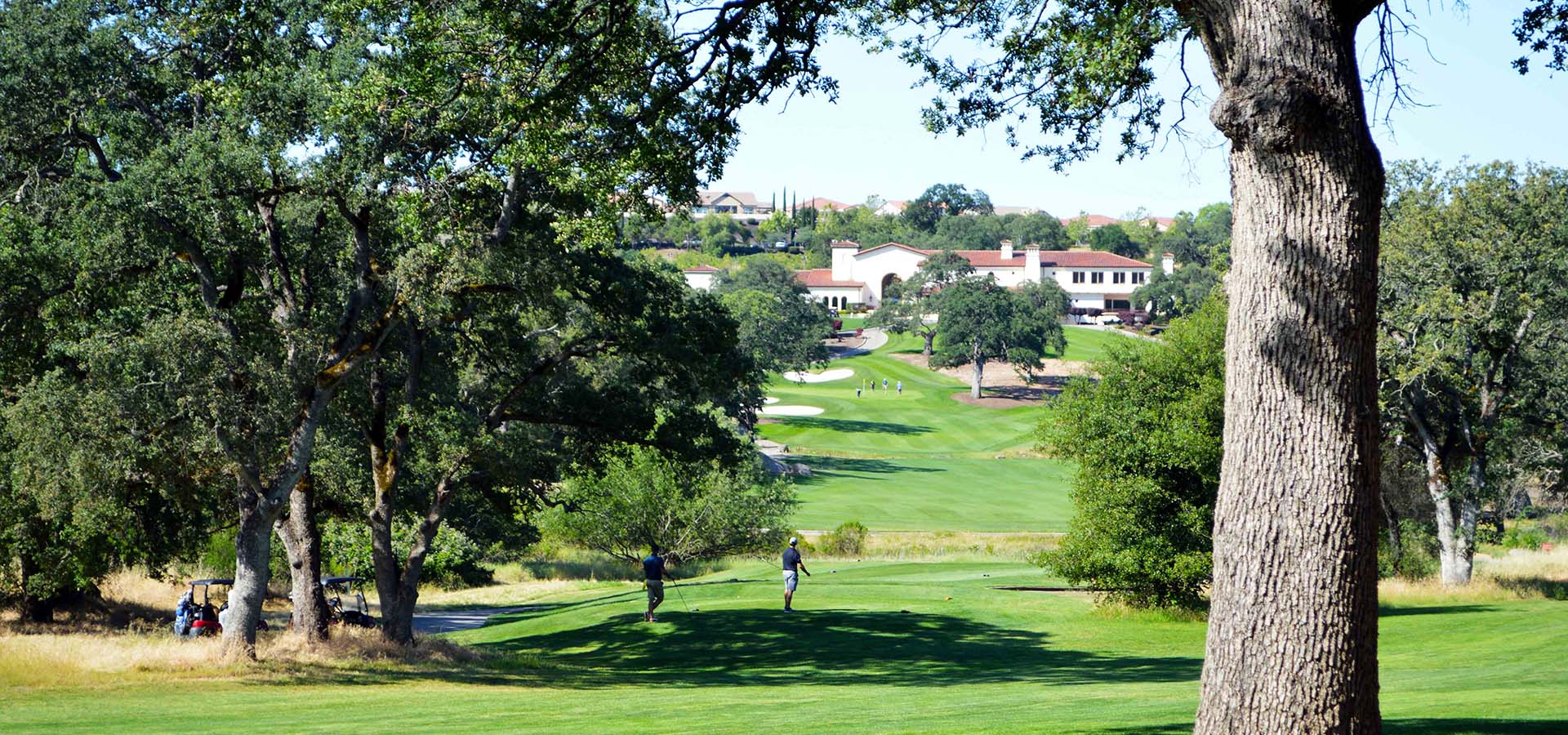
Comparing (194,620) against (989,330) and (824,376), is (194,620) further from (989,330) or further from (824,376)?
(824,376)

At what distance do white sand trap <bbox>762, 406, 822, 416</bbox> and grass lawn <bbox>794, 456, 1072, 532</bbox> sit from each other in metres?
16.8

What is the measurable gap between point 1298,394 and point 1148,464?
2116cm

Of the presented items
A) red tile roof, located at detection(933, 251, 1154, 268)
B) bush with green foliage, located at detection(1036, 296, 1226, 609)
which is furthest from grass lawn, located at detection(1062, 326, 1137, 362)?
bush with green foliage, located at detection(1036, 296, 1226, 609)

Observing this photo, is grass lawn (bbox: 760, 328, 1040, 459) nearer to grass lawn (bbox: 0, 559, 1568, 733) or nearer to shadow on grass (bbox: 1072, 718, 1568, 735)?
grass lawn (bbox: 0, 559, 1568, 733)

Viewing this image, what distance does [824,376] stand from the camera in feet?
414

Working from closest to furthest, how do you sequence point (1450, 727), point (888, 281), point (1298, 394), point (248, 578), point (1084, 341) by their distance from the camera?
point (1298, 394)
point (1450, 727)
point (248, 578)
point (1084, 341)
point (888, 281)

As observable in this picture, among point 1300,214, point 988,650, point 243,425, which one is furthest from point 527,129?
point 988,650

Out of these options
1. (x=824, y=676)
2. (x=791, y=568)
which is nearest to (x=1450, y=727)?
(x=824, y=676)

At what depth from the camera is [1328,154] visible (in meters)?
6.86

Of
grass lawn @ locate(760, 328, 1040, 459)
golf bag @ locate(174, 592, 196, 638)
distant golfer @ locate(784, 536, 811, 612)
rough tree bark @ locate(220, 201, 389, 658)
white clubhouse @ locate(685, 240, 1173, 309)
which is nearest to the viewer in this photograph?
rough tree bark @ locate(220, 201, 389, 658)

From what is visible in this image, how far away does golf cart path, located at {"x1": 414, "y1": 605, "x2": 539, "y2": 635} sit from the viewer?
3384 centimetres

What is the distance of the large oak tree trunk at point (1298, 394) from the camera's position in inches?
260

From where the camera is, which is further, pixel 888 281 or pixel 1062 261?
pixel 888 281

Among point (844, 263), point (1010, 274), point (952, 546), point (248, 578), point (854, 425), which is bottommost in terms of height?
point (952, 546)
